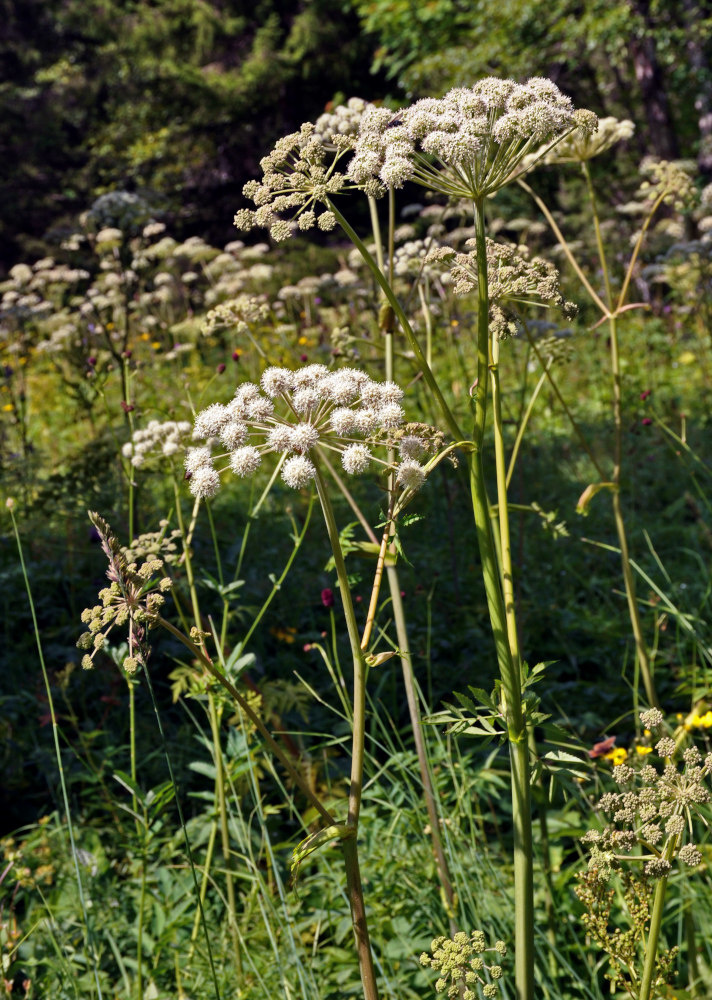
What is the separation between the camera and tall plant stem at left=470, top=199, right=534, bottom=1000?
1225 mm

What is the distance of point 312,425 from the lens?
4.17 feet

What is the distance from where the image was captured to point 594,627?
12.0 feet

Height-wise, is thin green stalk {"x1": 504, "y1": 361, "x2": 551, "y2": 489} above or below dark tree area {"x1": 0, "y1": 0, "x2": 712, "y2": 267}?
below

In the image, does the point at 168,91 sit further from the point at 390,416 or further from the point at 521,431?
the point at 390,416

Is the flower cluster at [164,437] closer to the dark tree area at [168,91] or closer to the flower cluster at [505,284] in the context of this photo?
the flower cluster at [505,284]

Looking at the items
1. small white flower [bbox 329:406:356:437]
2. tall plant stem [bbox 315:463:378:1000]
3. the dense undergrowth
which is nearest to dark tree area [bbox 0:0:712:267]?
the dense undergrowth

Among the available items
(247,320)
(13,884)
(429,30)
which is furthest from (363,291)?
(429,30)

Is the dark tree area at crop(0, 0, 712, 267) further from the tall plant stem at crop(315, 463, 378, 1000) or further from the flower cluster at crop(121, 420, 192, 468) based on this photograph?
the tall plant stem at crop(315, 463, 378, 1000)

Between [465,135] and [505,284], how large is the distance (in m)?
0.39

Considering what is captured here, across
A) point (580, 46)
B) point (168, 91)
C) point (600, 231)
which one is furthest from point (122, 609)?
point (168, 91)

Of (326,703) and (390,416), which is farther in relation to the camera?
(326,703)

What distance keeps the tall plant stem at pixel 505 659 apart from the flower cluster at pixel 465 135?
2.3 inches

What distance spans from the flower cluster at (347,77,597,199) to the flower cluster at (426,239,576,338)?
8.3 inches

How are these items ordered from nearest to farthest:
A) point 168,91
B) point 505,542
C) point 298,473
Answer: point 298,473 < point 505,542 < point 168,91
